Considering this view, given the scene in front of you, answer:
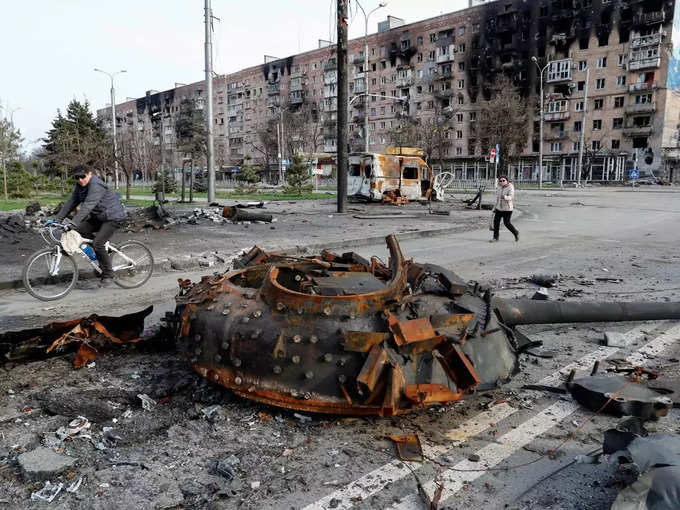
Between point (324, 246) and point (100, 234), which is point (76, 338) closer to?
point (100, 234)

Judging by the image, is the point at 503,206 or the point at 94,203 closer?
the point at 94,203

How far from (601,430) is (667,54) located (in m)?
73.7

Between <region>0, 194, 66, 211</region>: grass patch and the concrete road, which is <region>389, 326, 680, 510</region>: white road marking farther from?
<region>0, 194, 66, 211</region>: grass patch

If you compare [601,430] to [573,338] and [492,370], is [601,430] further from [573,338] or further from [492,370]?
[573,338]

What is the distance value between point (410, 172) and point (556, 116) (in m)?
50.5

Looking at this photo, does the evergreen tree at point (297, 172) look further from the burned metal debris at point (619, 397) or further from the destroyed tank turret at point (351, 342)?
the burned metal debris at point (619, 397)

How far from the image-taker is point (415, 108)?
8356 centimetres

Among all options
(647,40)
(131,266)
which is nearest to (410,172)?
(131,266)

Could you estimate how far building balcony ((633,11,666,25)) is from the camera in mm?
61312

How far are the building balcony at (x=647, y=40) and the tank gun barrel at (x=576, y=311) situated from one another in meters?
70.1

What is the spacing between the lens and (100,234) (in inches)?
298

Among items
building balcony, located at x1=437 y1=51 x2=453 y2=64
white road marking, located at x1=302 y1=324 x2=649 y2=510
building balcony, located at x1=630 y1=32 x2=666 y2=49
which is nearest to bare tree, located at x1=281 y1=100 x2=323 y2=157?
building balcony, located at x1=437 y1=51 x2=453 y2=64

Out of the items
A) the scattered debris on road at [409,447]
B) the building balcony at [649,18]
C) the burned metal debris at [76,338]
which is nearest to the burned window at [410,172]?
the burned metal debris at [76,338]

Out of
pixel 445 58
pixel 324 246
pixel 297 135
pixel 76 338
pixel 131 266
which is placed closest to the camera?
pixel 76 338
